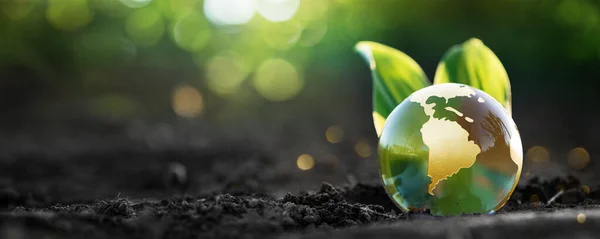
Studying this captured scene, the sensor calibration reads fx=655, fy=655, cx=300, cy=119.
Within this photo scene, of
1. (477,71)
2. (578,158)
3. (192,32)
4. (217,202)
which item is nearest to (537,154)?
(578,158)

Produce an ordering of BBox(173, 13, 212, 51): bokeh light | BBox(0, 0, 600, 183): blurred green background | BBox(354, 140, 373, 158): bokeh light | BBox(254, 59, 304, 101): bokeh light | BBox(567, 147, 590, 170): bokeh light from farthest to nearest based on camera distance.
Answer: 1. BBox(254, 59, 304, 101): bokeh light
2. BBox(173, 13, 212, 51): bokeh light
3. BBox(0, 0, 600, 183): blurred green background
4. BBox(354, 140, 373, 158): bokeh light
5. BBox(567, 147, 590, 170): bokeh light

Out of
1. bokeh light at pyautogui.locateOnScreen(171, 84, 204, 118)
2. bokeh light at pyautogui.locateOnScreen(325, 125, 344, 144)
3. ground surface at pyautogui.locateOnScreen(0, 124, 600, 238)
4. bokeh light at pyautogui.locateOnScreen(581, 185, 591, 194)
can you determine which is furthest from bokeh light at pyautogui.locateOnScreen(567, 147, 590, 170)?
bokeh light at pyautogui.locateOnScreen(171, 84, 204, 118)

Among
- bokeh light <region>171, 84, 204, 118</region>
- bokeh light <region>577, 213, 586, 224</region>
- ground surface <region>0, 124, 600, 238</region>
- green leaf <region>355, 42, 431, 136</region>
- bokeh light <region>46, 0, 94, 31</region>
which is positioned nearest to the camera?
ground surface <region>0, 124, 600, 238</region>

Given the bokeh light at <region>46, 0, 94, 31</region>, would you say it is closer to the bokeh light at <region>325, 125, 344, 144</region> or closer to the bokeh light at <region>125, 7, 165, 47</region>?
the bokeh light at <region>125, 7, 165, 47</region>

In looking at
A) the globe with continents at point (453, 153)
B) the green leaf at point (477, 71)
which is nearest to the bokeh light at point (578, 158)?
the green leaf at point (477, 71)

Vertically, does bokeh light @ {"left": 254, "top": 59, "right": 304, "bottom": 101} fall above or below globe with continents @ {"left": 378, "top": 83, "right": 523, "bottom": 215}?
above

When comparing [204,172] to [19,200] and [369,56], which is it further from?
[369,56]
